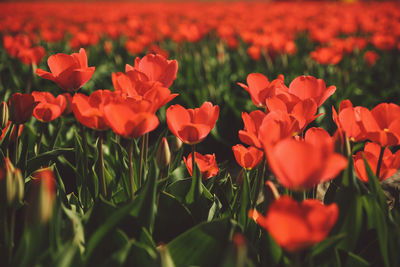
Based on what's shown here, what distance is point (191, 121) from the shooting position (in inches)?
41.7

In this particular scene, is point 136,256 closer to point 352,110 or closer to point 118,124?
point 118,124

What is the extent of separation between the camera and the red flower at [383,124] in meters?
0.90

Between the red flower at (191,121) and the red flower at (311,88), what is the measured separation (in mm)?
348

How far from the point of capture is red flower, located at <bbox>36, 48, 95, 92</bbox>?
3.69 ft

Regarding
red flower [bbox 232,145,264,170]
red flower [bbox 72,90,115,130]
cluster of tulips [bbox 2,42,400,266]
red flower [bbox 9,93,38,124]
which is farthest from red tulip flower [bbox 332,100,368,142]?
red flower [bbox 9,93,38,124]

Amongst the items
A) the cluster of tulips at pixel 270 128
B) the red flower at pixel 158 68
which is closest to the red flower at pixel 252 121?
the cluster of tulips at pixel 270 128

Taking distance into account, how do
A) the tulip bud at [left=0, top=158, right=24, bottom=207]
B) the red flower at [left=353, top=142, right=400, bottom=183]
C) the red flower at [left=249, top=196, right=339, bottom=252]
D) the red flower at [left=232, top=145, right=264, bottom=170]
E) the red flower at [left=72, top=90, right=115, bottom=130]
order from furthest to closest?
the red flower at [left=232, top=145, right=264, bottom=170], the red flower at [left=353, top=142, right=400, bottom=183], the red flower at [left=72, top=90, right=115, bottom=130], the tulip bud at [left=0, top=158, right=24, bottom=207], the red flower at [left=249, top=196, right=339, bottom=252]

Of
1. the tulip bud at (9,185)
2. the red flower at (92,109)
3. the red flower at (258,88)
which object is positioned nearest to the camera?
the tulip bud at (9,185)

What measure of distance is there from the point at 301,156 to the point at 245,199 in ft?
1.33

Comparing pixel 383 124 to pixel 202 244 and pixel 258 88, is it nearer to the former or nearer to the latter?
pixel 258 88

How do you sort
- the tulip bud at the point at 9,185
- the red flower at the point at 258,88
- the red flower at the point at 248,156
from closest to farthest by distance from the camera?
the tulip bud at the point at 9,185 → the red flower at the point at 248,156 → the red flower at the point at 258,88

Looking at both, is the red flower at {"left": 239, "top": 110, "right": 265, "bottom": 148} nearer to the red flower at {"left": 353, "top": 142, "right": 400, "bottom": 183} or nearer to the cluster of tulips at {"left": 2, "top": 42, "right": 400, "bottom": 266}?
the cluster of tulips at {"left": 2, "top": 42, "right": 400, "bottom": 266}

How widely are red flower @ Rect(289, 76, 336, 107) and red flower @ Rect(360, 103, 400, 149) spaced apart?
0.63 feet

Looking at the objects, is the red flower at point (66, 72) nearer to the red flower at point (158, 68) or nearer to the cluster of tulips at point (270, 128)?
the cluster of tulips at point (270, 128)
